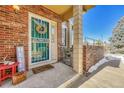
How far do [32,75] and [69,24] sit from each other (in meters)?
4.64

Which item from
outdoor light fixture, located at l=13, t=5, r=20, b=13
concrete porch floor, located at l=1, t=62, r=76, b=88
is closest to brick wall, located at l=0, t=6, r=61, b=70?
outdoor light fixture, located at l=13, t=5, r=20, b=13

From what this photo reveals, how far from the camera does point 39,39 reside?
423cm

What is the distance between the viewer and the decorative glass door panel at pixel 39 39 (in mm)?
4008

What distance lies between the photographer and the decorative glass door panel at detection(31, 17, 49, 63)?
4.01m

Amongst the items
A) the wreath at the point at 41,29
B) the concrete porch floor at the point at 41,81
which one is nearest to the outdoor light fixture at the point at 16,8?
the wreath at the point at 41,29

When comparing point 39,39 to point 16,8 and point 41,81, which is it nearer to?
point 16,8

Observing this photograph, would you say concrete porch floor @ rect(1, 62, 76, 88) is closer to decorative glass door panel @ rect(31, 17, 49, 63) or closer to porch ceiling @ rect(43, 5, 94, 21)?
decorative glass door panel @ rect(31, 17, 49, 63)

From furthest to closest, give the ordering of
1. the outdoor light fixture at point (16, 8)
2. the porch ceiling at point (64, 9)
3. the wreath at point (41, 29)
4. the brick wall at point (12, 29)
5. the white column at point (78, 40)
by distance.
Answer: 1. the porch ceiling at point (64, 9)
2. the wreath at point (41, 29)
3. the white column at point (78, 40)
4. the outdoor light fixture at point (16, 8)
5. the brick wall at point (12, 29)

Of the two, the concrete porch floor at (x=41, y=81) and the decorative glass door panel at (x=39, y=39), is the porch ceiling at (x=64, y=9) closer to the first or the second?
the decorative glass door panel at (x=39, y=39)

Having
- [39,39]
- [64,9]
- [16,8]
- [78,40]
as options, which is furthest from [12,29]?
[64,9]

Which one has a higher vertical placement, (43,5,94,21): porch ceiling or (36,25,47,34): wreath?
(43,5,94,21): porch ceiling

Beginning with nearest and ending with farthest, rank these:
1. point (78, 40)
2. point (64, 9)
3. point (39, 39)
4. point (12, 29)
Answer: point (12, 29), point (78, 40), point (39, 39), point (64, 9)

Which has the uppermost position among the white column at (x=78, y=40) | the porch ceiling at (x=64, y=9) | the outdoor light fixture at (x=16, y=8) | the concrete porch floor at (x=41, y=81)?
the porch ceiling at (x=64, y=9)

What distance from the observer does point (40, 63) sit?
4250 mm
